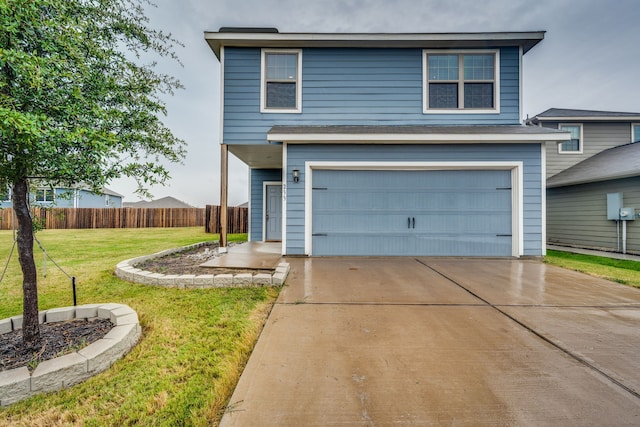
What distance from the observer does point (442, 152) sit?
6340 millimetres

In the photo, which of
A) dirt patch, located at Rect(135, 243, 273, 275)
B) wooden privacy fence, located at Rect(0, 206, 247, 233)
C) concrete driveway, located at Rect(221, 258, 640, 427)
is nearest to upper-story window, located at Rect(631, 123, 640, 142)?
concrete driveway, located at Rect(221, 258, 640, 427)

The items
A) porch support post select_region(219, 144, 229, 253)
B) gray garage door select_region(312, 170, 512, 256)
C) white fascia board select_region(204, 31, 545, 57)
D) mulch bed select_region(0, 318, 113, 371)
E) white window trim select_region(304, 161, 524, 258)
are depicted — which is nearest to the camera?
mulch bed select_region(0, 318, 113, 371)

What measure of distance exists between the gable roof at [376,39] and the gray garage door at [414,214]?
10.6 ft

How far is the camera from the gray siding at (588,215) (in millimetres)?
7707

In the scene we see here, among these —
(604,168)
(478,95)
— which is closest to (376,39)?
(478,95)

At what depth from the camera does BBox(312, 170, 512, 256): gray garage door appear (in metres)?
6.36

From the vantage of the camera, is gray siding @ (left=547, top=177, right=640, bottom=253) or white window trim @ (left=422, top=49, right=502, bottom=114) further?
gray siding @ (left=547, top=177, right=640, bottom=253)

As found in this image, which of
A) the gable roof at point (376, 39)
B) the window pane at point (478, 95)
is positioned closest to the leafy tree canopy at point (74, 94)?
the gable roof at point (376, 39)

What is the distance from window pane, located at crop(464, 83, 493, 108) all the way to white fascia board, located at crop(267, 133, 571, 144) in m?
1.30

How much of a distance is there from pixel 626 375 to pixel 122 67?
501 cm

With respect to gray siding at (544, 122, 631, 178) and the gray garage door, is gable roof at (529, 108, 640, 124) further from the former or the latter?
the gray garage door

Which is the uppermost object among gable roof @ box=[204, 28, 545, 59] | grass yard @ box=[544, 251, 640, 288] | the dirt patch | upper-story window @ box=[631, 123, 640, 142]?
gable roof @ box=[204, 28, 545, 59]

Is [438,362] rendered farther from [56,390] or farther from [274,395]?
[56,390]

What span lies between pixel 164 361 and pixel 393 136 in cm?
569
